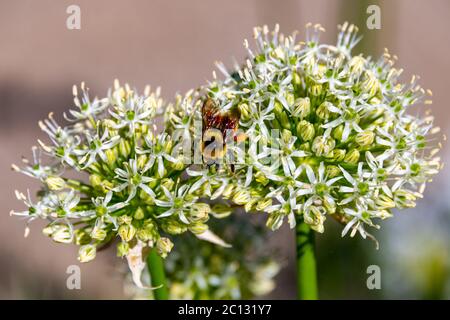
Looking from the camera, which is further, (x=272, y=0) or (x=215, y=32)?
(x=215, y=32)

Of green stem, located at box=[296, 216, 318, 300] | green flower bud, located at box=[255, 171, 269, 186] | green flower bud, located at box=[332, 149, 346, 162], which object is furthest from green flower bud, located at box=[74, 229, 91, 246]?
green flower bud, located at box=[332, 149, 346, 162]

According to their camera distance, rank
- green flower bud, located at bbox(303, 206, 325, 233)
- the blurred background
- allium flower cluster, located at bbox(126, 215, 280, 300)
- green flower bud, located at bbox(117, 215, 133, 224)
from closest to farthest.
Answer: green flower bud, located at bbox(303, 206, 325, 233) → green flower bud, located at bbox(117, 215, 133, 224) → allium flower cluster, located at bbox(126, 215, 280, 300) → the blurred background

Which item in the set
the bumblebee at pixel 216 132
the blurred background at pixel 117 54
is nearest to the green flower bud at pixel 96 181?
the bumblebee at pixel 216 132

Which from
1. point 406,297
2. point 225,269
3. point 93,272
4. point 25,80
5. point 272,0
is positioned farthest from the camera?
point 25,80

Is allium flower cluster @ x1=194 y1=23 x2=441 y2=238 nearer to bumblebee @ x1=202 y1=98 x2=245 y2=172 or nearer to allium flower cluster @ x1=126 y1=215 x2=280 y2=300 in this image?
bumblebee @ x1=202 y1=98 x2=245 y2=172

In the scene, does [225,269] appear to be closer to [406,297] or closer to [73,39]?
[406,297]

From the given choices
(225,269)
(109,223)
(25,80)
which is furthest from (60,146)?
(25,80)
